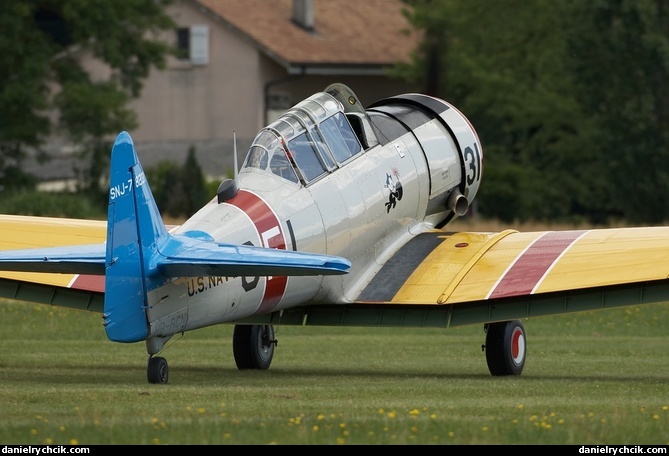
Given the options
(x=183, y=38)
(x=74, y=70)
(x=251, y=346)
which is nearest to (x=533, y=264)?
(x=251, y=346)

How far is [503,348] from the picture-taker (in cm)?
1373

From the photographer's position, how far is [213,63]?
48000 mm

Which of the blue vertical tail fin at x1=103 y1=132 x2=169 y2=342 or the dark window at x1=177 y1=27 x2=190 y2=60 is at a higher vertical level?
the blue vertical tail fin at x1=103 y1=132 x2=169 y2=342

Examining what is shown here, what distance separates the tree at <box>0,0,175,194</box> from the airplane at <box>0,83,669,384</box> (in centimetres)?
2218

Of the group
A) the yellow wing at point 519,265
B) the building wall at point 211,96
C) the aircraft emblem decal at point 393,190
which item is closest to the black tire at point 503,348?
the yellow wing at point 519,265

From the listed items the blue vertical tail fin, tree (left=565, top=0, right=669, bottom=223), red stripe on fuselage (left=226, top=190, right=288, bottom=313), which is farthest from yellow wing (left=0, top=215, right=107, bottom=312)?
tree (left=565, top=0, right=669, bottom=223)

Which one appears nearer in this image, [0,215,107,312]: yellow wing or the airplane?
the airplane

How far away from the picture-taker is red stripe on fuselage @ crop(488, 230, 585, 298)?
1302 cm

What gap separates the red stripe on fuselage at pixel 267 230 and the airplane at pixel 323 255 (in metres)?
0.02

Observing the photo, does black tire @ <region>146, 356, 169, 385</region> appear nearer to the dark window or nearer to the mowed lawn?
the mowed lawn

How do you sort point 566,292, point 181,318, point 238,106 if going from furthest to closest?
point 238,106
point 566,292
point 181,318

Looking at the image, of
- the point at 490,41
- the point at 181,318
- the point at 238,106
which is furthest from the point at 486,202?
the point at 181,318

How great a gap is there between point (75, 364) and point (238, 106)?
111 ft
